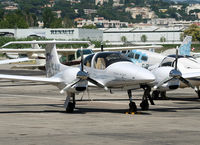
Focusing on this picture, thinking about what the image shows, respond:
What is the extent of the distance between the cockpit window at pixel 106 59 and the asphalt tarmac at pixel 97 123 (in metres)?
1.94

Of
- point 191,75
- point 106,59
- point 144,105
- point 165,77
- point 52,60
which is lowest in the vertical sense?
point 144,105

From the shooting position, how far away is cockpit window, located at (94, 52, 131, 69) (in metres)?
22.7

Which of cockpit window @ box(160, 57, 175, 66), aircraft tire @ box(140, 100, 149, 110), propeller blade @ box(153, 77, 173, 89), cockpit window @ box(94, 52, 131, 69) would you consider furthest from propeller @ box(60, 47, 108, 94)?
cockpit window @ box(160, 57, 175, 66)

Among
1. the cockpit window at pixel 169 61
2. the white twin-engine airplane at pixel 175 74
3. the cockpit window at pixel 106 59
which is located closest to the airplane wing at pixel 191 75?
the white twin-engine airplane at pixel 175 74

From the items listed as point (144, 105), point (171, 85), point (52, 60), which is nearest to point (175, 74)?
point (171, 85)

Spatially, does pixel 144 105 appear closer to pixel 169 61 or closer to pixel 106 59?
pixel 106 59

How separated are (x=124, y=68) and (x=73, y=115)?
270 cm

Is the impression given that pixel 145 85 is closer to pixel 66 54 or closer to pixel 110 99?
pixel 110 99

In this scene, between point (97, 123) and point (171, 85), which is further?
point (171, 85)

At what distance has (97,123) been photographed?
63.5 ft

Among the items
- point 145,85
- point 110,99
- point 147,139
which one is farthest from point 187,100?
point 147,139

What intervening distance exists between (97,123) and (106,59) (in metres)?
4.16

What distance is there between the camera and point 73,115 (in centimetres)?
2220

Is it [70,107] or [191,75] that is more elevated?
[191,75]
